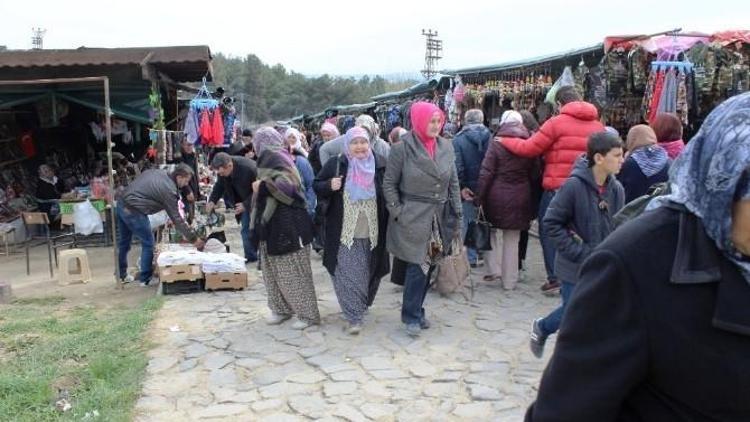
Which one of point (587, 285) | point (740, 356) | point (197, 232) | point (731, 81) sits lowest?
point (197, 232)

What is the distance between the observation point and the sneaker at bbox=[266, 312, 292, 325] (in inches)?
233

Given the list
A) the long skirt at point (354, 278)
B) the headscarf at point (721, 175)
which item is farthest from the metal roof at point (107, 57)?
the headscarf at point (721, 175)

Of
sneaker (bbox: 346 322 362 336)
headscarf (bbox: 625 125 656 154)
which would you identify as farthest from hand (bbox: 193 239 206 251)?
headscarf (bbox: 625 125 656 154)

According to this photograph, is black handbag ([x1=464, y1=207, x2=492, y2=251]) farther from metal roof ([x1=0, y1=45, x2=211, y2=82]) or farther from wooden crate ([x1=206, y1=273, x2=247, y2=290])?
metal roof ([x1=0, y1=45, x2=211, y2=82])

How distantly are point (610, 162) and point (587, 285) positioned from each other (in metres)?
3.13

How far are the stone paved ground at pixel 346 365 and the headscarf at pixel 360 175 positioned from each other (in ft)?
4.04

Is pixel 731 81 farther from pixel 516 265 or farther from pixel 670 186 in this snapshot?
pixel 670 186

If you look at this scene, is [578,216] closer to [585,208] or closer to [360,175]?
[585,208]

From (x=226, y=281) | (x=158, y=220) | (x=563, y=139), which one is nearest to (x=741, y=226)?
(x=563, y=139)

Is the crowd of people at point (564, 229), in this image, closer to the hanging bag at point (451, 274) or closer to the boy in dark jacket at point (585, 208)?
the boy in dark jacket at point (585, 208)

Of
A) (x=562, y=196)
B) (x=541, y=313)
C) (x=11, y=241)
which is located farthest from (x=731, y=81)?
(x=11, y=241)

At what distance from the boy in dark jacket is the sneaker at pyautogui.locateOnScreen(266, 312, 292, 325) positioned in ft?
8.69

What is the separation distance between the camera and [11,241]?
1136 cm

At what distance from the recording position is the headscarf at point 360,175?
5.31m
